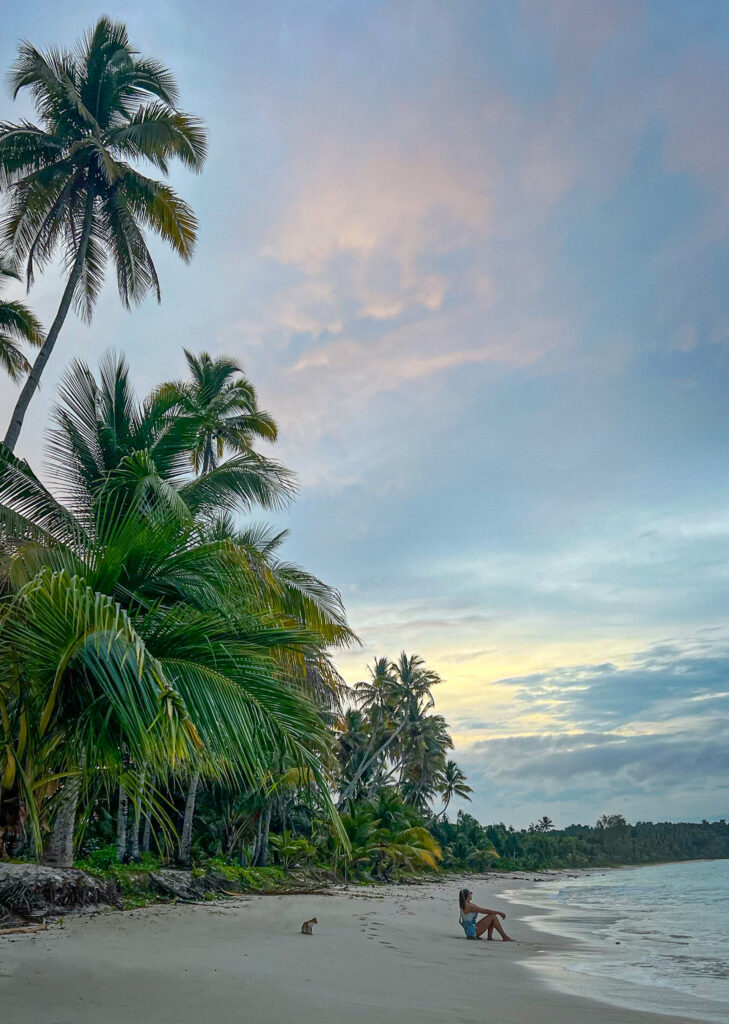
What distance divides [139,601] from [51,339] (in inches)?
400

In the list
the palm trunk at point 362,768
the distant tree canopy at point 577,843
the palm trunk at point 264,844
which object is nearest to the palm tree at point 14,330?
the palm trunk at point 264,844

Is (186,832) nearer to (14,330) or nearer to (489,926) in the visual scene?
(489,926)

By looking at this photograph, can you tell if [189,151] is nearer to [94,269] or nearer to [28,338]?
[94,269]

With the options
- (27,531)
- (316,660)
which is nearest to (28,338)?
(27,531)

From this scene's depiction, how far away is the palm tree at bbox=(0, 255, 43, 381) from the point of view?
1783cm

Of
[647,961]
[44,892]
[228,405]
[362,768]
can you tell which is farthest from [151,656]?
[362,768]

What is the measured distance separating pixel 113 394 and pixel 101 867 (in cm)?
873

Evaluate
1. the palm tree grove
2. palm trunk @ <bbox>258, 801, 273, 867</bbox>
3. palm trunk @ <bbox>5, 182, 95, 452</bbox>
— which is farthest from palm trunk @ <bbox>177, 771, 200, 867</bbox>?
palm trunk @ <bbox>5, 182, 95, 452</bbox>

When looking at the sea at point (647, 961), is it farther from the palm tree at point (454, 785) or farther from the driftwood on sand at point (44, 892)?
the palm tree at point (454, 785)

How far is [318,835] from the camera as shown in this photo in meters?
29.2

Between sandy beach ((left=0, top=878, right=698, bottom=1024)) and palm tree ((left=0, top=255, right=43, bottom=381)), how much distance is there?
13.7 meters

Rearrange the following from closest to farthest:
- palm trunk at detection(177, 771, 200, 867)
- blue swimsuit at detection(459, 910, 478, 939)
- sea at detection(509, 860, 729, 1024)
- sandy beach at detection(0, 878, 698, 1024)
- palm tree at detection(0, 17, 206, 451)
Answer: sandy beach at detection(0, 878, 698, 1024)
sea at detection(509, 860, 729, 1024)
blue swimsuit at detection(459, 910, 478, 939)
palm tree at detection(0, 17, 206, 451)
palm trunk at detection(177, 771, 200, 867)

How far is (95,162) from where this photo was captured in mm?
15477

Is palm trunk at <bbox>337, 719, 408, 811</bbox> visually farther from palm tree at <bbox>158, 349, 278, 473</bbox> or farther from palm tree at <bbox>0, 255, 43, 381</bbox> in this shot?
palm tree at <bbox>0, 255, 43, 381</bbox>
